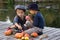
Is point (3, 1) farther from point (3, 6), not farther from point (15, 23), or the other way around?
point (15, 23)

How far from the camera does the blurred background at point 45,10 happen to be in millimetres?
7796

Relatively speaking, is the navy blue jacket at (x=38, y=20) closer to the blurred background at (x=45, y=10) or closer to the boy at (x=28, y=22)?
the boy at (x=28, y=22)

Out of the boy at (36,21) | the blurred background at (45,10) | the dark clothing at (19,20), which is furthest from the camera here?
the blurred background at (45,10)

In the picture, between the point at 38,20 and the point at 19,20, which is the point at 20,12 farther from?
the point at 38,20

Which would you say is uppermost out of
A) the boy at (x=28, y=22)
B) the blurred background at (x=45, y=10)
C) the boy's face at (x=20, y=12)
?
the boy's face at (x=20, y=12)

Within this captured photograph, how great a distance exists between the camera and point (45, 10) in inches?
341

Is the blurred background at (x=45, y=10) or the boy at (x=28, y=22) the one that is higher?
the boy at (x=28, y=22)

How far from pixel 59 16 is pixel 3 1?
4.09 m

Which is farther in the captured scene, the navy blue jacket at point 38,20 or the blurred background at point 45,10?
the blurred background at point 45,10

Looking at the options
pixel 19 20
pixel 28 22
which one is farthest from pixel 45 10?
pixel 28 22

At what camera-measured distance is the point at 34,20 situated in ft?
14.2

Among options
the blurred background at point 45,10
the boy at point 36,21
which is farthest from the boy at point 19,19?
the blurred background at point 45,10

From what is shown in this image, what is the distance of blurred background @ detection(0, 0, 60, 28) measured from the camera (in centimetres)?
780

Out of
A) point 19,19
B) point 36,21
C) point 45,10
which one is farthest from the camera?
point 45,10
